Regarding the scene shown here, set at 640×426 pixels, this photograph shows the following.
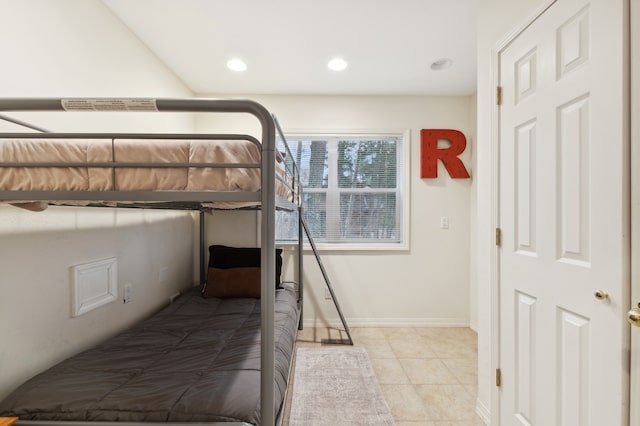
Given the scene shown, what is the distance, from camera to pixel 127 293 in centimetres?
193

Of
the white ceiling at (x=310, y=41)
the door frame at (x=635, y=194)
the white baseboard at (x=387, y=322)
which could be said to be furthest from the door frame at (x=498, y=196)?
the white baseboard at (x=387, y=322)

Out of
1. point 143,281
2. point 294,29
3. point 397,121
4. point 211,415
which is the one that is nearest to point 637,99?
point 211,415

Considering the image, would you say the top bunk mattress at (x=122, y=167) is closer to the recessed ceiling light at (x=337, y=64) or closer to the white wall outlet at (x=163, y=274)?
the white wall outlet at (x=163, y=274)

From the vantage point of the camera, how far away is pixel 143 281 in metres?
2.12

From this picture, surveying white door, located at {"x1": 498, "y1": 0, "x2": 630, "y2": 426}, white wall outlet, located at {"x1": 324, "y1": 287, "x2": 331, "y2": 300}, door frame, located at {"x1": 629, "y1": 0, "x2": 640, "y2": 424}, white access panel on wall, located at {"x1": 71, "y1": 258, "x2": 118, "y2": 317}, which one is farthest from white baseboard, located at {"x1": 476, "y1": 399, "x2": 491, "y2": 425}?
white access panel on wall, located at {"x1": 71, "y1": 258, "x2": 118, "y2": 317}

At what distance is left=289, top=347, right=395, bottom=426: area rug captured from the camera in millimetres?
1598

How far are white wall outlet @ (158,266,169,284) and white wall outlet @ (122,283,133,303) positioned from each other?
359mm

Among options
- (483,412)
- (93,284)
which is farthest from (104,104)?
(483,412)

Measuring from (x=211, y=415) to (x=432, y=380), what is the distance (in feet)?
5.31

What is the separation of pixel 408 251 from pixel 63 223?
2669 millimetres

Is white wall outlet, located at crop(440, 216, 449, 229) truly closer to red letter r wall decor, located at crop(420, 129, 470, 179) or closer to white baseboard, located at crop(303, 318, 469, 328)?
red letter r wall decor, located at crop(420, 129, 470, 179)

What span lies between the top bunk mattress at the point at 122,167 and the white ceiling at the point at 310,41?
4.31ft

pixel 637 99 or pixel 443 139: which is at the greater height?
pixel 443 139

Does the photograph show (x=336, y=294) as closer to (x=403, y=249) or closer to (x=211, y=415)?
(x=403, y=249)
